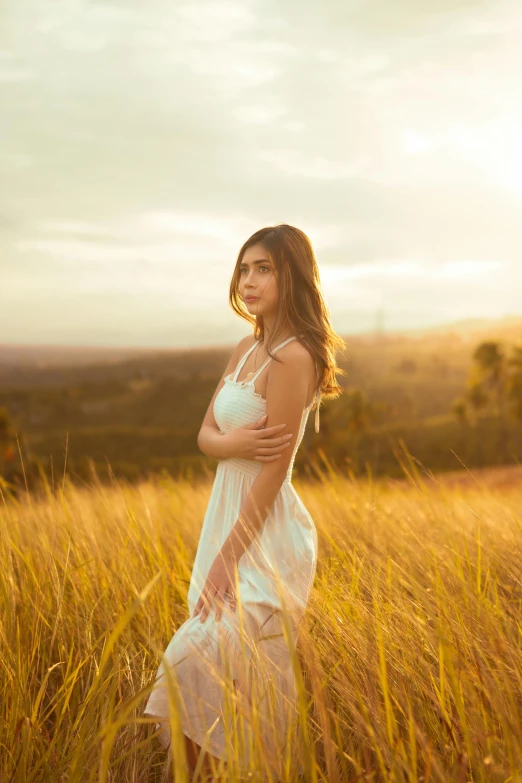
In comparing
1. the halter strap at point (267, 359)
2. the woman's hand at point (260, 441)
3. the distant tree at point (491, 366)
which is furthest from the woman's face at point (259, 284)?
the distant tree at point (491, 366)

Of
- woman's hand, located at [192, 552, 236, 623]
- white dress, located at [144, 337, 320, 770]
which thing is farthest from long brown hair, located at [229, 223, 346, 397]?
woman's hand, located at [192, 552, 236, 623]

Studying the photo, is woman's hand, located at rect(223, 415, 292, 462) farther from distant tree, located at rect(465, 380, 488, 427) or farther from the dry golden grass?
distant tree, located at rect(465, 380, 488, 427)

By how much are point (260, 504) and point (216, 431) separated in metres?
0.45

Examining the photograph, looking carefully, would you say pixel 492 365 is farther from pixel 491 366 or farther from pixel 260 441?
pixel 260 441

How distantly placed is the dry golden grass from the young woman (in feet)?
0.45

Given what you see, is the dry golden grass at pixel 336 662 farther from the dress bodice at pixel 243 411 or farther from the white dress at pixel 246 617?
the dress bodice at pixel 243 411

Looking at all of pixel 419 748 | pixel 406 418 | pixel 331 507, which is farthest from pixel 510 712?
pixel 406 418

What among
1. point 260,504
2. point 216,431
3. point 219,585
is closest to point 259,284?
point 216,431

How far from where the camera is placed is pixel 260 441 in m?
2.41

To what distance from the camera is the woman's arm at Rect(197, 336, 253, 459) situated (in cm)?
257

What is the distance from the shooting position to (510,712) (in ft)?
6.11

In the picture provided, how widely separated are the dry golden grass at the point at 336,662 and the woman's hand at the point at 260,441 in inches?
21.1

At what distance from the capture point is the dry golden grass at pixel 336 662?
5.73 feet

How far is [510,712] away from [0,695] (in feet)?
5.48
